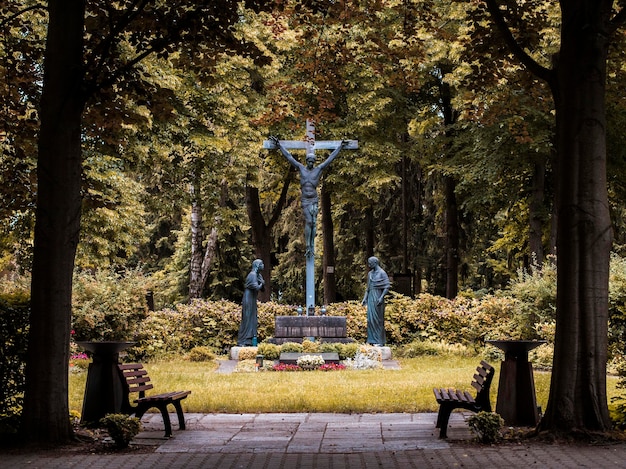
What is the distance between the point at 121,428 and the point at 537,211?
17.9 m

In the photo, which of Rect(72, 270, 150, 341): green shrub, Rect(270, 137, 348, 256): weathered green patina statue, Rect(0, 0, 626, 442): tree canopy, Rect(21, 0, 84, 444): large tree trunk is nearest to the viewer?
Rect(21, 0, 84, 444): large tree trunk

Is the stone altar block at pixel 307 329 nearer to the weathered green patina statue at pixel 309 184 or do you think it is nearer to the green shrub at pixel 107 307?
the weathered green patina statue at pixel 309 184

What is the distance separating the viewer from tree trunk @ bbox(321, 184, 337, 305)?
1096 inches

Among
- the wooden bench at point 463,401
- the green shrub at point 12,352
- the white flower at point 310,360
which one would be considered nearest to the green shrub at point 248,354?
the white flower at point 310,360

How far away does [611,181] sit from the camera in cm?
2384

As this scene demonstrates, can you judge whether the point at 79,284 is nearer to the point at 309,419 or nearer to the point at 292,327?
the point at 292,327

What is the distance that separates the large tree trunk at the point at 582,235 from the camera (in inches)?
342

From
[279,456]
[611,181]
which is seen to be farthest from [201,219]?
[279,456]

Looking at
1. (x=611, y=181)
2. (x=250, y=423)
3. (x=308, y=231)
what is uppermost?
(x=611, y=181)

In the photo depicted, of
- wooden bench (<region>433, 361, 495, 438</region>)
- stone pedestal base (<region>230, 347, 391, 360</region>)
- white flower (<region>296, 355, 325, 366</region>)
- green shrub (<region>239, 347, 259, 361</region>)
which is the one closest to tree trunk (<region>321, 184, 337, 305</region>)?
stone pedestal base (<region>230, 347, 391, 360</region>)

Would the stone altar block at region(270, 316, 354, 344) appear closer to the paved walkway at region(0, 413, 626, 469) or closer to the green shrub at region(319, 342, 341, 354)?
the green shrub at region(319, 342, 341, 354)

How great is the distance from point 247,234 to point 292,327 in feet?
48.0

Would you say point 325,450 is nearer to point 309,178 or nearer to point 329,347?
point 329,347

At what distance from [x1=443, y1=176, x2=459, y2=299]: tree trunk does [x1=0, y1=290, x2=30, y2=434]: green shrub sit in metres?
19.0
